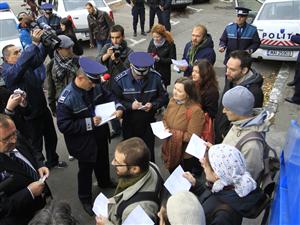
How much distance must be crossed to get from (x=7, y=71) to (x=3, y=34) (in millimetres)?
5079

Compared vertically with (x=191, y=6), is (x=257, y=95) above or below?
above

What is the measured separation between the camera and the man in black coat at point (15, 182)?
2779 millimetres

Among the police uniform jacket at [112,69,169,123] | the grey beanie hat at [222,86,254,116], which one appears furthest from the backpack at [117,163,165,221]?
the police uniform jacket at [112,69,169,123]

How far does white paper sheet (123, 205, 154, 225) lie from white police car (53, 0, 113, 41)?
8.89 metres

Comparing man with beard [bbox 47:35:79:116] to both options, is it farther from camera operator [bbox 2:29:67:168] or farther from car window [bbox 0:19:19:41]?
car window [bbox 0:19:19:41]

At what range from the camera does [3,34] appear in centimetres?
888

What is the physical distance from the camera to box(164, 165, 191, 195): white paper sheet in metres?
2.96

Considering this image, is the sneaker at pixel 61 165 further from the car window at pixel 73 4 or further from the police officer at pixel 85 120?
the car window at pixel 73 4

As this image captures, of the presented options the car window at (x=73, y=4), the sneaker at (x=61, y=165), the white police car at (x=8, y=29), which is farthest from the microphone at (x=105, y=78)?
the car window at (x=73, y=4)

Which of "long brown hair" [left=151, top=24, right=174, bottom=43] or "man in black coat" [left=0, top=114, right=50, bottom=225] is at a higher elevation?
"long brown hair" [left=151, top=24, right=174, bottom=43]

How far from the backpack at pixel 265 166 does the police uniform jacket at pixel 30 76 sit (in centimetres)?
268

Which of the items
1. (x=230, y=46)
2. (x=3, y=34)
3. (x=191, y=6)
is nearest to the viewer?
(x=230, y=46)

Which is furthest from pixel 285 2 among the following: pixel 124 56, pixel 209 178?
pixel 209 178

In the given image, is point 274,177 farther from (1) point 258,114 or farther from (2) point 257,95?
(2) point 257,95
